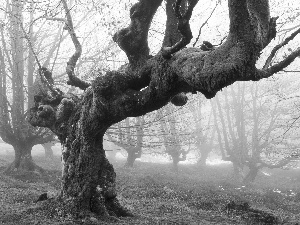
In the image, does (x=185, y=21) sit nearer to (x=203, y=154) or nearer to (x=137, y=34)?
(x=137, y=34)

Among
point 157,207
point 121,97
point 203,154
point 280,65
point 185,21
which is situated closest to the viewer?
point 185,21

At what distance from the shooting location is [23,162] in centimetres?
1812

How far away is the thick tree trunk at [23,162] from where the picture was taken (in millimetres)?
17797

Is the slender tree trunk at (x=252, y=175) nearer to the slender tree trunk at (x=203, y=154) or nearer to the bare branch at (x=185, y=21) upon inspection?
the slender tree trunk at (x=203, y=154)

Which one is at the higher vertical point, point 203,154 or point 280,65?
point 280,65

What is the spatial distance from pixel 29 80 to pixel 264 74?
698 inches

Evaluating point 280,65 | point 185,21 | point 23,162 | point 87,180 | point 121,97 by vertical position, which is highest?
point 185,21

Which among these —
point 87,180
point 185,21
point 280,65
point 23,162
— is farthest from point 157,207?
point 23,162

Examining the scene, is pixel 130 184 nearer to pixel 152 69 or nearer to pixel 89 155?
pixel 89 155

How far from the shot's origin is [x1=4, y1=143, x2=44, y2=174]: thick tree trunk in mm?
17797

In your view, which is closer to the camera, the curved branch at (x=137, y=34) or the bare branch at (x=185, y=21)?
the bare branch at (x=185, y=21)

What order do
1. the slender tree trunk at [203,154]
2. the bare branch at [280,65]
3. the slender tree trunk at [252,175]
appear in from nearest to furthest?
1. the bare branch at [280,65]
2. the slender tree trunk at [252,175]
3. the slender tree trunk at [203,154]

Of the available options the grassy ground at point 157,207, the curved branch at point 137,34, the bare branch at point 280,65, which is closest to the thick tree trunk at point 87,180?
the grassy ground at point 157,207

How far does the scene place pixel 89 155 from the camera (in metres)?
7.69
